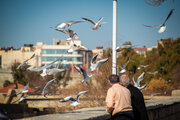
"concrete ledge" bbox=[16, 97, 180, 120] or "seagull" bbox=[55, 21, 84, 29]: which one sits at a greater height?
"seagull" bbox=[55, 21, 84, 29]

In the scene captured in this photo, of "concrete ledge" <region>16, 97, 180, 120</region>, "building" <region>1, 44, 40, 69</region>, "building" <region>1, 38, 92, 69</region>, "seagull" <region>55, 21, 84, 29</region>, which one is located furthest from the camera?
"building" <region>1, 44, 40, 69</region>

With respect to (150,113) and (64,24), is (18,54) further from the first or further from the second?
(150,113)

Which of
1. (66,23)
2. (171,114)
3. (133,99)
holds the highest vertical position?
(66,23)

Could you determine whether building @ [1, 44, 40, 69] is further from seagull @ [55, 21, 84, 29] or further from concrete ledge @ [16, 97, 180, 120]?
seagull @ [55, 21, 84, 29]

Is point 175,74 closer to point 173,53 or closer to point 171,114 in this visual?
point 173,53

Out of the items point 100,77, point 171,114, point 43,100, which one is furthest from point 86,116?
point 43,100

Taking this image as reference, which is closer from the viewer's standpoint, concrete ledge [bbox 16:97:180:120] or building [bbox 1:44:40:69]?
concrete ledge [bbox 16:97:180:120]

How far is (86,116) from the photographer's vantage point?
17.2ft

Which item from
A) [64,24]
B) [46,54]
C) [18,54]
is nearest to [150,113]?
[64,24]

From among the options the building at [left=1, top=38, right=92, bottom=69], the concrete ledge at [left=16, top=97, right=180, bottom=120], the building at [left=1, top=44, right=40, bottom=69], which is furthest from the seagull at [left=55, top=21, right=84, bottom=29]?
the building at [left=1, top=44, right=40, bottom=69]

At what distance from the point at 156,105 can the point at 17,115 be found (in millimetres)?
22601

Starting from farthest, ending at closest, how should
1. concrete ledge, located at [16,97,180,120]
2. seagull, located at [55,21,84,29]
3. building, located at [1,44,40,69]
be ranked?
building, located at [1,44,40,69] → seagull, located at [55,21,84,29] → concrete ledge, located at [16,97,180,120]

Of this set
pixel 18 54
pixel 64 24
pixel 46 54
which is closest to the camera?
pixel 64 24

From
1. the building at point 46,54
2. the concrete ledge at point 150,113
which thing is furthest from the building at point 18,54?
the concrete ledge at point 150,113
